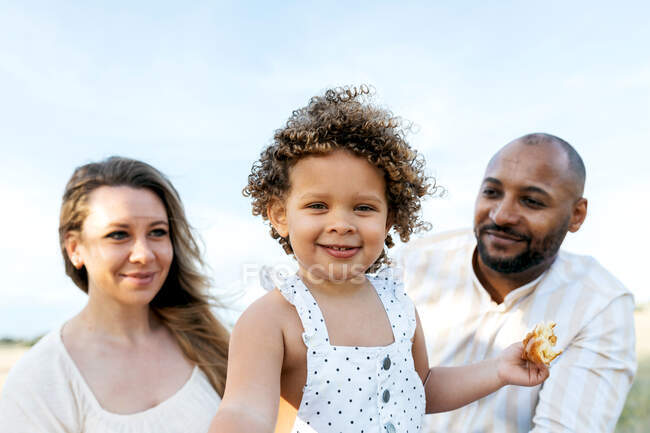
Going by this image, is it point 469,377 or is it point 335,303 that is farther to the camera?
point 469,377

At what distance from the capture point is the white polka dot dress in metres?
2.00

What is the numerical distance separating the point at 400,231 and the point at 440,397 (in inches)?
26.3

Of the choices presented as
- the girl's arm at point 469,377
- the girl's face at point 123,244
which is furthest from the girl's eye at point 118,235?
the girl's arm at point 469,377

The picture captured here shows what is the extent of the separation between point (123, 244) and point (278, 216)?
130 cm

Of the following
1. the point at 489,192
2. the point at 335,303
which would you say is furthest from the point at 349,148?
the point at 489,192

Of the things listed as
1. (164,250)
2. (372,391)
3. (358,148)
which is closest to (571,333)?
(372,391)

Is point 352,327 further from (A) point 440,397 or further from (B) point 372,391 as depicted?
(A) point 440,397

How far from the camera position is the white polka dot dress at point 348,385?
6.55 feet

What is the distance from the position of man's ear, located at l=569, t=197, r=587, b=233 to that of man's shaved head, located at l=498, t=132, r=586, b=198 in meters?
0.13

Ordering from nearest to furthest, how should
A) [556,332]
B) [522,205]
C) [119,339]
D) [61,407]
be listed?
[61,407]
[119,339]
[556,332]
[522,205]

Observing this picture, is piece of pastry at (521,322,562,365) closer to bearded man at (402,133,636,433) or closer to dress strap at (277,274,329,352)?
dress strap at (277,274,329,352)

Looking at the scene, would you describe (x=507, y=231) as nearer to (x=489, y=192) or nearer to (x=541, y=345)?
(x=489, y=192)

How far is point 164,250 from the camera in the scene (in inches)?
130

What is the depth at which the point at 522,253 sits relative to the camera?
353 cm
